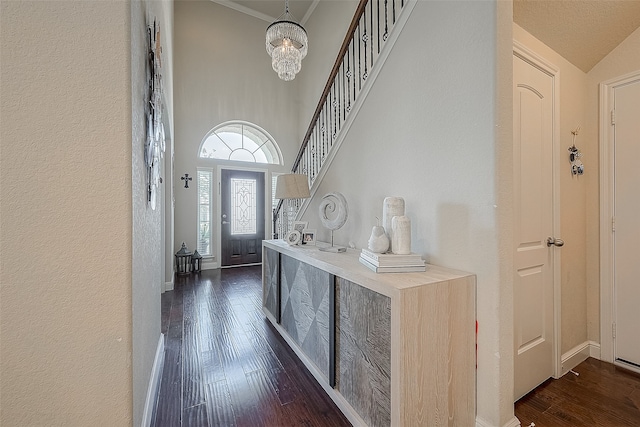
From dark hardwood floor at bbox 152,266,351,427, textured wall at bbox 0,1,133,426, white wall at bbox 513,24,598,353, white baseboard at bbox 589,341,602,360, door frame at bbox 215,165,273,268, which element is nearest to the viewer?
textured wall at bbox 0,1,133,426

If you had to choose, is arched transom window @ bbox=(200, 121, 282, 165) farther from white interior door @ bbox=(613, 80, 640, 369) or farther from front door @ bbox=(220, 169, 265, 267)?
white interior door @ bbox=(613, 80, 640, 369)

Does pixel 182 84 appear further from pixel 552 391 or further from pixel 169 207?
pixel 552 391

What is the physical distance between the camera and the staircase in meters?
1.97

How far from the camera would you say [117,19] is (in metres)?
1.00

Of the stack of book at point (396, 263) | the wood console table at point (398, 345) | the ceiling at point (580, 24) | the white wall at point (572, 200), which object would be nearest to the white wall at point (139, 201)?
the wood console table at point (398, 345)

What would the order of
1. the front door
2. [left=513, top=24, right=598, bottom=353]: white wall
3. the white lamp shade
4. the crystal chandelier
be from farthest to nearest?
the front door, the crystal chandelier, the white lamp shade, [left=513, top=24, right=598, bottom=353]: white wall

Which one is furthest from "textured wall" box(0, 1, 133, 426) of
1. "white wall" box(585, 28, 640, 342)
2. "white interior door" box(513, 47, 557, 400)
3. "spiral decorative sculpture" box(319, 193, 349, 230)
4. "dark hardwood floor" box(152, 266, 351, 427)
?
"white wall" box(585, 28, 640, 342)

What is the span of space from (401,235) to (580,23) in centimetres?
188

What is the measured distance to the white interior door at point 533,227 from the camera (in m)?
1.65

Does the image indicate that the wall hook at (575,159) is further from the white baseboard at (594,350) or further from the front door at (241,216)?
the front door at (241,216)

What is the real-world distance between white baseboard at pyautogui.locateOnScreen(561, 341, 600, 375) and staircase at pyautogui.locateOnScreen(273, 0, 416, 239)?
2.37 meters

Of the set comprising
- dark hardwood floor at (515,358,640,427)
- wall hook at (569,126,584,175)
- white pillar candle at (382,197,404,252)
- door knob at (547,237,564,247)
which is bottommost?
dark hardwood floor at (515,358,640,427)

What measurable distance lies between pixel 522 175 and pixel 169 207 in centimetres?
416

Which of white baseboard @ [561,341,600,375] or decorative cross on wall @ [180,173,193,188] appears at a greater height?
decorative cross on wall @ [180,173,193,188]
